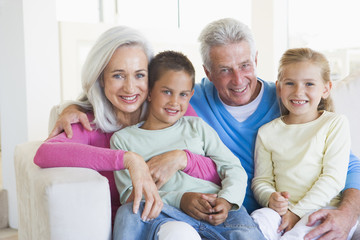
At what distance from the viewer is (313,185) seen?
1647 mm

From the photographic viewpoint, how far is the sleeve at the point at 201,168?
5.28 ft

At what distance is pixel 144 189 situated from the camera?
1.42 meters

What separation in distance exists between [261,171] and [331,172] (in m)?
0.28

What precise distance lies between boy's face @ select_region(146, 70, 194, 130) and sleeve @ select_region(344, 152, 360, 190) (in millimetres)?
705

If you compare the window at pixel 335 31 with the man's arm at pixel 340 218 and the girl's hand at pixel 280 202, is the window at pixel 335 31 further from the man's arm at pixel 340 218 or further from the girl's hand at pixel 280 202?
the girl's hand at pixel 280 202

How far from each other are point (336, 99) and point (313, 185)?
585mm

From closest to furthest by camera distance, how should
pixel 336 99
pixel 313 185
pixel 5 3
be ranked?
1. pixel 313 185
2. pixel 336 99
3. pixel 5 3

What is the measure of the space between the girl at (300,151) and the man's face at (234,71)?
0.13 m

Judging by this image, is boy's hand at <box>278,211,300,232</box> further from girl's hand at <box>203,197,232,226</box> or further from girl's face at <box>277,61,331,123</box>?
girl's face at <box>277,61,331,123</box>

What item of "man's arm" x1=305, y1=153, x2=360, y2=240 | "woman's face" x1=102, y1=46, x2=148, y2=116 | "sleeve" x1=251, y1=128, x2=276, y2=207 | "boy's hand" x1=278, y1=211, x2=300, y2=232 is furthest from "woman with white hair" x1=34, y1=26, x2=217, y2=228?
"man's arm" x1=305, y1=153, x2=360, y2=240

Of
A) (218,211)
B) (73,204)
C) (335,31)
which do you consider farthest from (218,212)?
(335,31)

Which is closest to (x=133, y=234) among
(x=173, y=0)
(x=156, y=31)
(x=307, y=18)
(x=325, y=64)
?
(x=325, y=64)

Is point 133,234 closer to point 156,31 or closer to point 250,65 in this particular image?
point 250,65

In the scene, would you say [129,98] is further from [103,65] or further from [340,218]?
[340,218]
